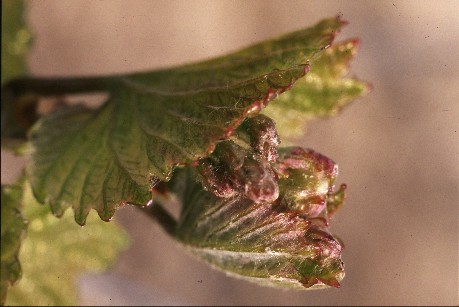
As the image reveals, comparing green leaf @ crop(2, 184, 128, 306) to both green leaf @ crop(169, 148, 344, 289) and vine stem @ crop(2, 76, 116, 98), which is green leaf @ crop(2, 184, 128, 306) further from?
green leaf @ crop(169, 148, 344, 289)

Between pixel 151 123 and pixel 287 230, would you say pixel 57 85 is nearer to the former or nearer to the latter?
pixel 151 123

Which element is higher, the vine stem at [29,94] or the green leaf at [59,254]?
the vine stem at [29,94]

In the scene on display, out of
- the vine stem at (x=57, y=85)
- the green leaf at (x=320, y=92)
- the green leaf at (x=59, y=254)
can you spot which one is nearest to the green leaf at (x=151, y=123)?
the vine stem at (x=57, y=85)

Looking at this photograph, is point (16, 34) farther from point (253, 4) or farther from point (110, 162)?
point (253, 4)

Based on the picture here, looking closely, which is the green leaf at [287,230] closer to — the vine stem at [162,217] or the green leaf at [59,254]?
the vine stem at [162,217]

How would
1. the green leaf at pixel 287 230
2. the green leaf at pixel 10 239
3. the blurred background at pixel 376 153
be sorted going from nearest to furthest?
the green leaf at pixel 287 230 → the green leaf at pixel 10 239 → the blurred background at pixel 376 153

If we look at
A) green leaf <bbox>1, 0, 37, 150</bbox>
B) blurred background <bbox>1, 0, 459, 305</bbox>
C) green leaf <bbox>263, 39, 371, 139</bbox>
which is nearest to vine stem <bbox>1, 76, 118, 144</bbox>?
green leaf <bbox>1, 0, 37, 150</bbox>

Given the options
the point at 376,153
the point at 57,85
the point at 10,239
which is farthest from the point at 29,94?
the point at 376,153

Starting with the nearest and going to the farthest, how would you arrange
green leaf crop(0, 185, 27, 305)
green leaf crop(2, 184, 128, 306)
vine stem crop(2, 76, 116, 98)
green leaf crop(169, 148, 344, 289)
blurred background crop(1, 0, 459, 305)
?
1. green leaf crop(169, 148, 344, 289)
2. green leaf crop(0, 185, 27, 305)
3. vine stem crop(2, 76, 116, 98)
4. green leaf crop(2, 184, 128, 306)
5. blurred background crop(1, 0, 459, 305)
